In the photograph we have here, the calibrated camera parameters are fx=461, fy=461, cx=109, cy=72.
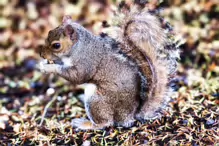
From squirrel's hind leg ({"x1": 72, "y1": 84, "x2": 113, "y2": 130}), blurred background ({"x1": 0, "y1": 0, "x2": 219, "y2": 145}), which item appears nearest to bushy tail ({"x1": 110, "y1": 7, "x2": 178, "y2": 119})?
blurred background ({"x1": 0, "y1": 0, "x2": 219, "y2": 145})

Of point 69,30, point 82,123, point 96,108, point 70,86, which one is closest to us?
point 69,30

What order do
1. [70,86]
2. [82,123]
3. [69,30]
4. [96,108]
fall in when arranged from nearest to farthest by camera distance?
[69,30]
[96,108]
[82,123]
[70,86]

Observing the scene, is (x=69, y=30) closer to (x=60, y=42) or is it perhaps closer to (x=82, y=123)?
(x=60, y=42)

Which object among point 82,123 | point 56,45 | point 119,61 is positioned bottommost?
point 82,123

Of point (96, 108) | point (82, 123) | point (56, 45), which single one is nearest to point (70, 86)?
point (82, 123)

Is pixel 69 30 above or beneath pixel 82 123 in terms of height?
above

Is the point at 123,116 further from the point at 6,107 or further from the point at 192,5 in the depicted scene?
the point at 192,5

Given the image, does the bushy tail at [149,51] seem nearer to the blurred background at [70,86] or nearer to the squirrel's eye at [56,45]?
the blurred background at [70,86]
